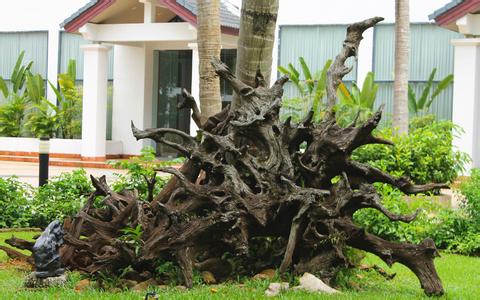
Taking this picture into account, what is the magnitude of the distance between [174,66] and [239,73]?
21575mm

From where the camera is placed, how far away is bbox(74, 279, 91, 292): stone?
7.51 meters

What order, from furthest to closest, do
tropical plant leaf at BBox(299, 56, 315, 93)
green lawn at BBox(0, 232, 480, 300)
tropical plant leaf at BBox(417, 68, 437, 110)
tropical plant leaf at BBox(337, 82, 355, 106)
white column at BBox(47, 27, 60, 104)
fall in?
white column at BBox(47, 27, 60, 104), tropical plant leaf at BBox(299, 56, 315, 93), tropical plant leaf at BBox(417, 68, 437, 110), tropical plant leaf at BBox(337, 82, 355, 106), green lawn at BBox(0, 232, 480, 300)

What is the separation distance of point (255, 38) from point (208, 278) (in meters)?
2.43

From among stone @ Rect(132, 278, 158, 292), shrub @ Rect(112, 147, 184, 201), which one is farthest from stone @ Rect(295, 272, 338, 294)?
shrub @ Rect(112, 147, 184, 201)

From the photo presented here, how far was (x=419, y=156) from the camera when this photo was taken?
1600 centimetres

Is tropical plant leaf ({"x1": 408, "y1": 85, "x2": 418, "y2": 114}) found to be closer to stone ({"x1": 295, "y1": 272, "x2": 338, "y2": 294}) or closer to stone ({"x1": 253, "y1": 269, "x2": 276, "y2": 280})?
stone ({"x1": 253, "y1": 269, "x2": 276, "y2": 280})

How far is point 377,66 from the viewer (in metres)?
27.8

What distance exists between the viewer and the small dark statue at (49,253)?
7.59m

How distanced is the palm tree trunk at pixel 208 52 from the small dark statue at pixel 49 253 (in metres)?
4.55

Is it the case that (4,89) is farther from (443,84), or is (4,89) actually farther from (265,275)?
(265,275)

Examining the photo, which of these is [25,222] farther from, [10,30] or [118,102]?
[10,30]

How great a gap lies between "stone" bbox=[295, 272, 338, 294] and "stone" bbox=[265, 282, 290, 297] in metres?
0.11

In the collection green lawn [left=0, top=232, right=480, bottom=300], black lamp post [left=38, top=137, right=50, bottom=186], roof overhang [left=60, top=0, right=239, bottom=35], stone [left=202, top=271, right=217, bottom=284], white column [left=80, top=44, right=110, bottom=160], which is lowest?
green lawn [left=0, top=232, right=480, bottom=300]

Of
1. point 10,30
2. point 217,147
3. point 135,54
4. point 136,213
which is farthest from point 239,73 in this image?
point 10,30
